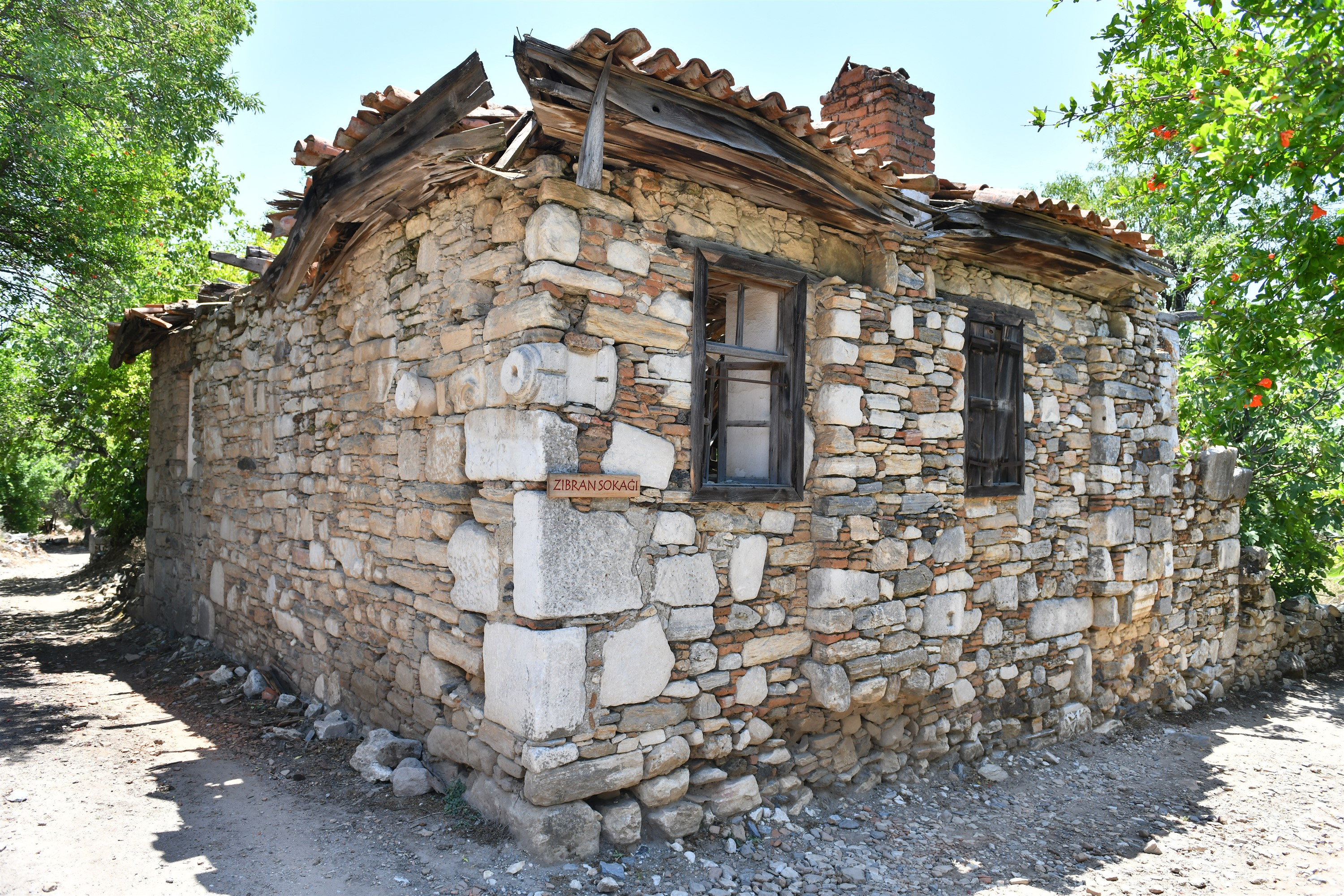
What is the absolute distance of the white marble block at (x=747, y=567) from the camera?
13.8ft

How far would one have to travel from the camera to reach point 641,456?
3.85 m

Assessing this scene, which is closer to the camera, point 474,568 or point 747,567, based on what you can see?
point 474,568

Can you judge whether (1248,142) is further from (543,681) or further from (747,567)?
(543,681)

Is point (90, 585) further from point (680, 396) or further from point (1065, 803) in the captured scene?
point (1065, 803)

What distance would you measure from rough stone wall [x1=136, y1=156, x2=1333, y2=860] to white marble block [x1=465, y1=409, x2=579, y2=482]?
0.01 m

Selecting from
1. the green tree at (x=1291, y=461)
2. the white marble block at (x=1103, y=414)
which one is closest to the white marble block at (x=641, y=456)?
the white marble block at (x=1103, y=414)

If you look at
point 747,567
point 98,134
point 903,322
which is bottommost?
point 747,567

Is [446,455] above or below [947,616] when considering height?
above

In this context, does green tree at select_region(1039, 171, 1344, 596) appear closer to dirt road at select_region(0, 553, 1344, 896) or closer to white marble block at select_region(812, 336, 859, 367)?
dirt road at select_region(0, 553, 1344, 896)

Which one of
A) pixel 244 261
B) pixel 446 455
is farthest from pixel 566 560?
pixel 244 261

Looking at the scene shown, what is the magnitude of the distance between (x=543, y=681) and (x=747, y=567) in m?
1.29

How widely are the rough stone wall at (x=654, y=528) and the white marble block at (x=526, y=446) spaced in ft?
0.05

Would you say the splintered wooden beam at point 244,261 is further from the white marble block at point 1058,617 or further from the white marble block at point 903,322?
the white marble block at point 1058,617

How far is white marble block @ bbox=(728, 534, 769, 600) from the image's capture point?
165 inches
